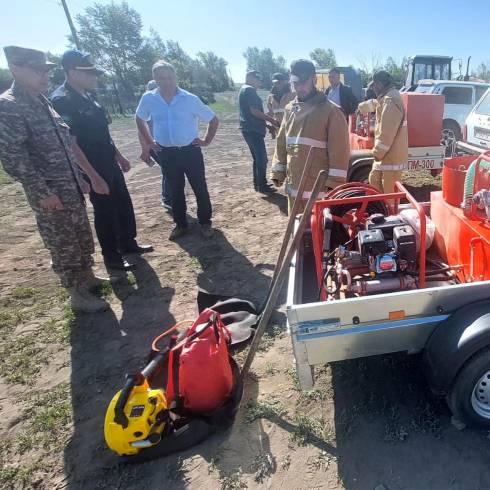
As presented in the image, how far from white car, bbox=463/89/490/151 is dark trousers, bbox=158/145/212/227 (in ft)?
15.8

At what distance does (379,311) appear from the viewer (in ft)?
6.50

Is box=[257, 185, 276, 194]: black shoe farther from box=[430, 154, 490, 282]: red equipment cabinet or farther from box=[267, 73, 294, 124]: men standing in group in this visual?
box=[430, 154, 490, 282]: red equipment cabinet

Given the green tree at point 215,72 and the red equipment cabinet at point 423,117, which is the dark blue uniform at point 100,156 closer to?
the red equipment cabinet at point 423,117

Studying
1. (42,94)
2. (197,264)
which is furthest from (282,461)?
(42,94)

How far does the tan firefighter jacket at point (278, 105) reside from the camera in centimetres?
714

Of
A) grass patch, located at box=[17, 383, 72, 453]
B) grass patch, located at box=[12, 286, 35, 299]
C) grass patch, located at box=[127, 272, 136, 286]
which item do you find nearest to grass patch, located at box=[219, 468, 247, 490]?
grass patch, located at box=[17, 383, 72, 453]

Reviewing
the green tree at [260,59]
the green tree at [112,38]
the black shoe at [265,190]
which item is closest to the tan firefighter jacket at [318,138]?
the black shoe at [265,190]

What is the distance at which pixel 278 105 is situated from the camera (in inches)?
295

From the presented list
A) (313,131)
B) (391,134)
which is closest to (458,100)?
(391,134)

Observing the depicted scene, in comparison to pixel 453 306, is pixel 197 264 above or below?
below

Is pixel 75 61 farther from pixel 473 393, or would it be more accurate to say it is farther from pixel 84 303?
pixel 473 393

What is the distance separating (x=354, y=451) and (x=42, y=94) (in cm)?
345

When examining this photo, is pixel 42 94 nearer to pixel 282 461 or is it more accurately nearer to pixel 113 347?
pixel 113 347

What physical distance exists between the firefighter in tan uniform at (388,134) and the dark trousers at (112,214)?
→ 114 inches
